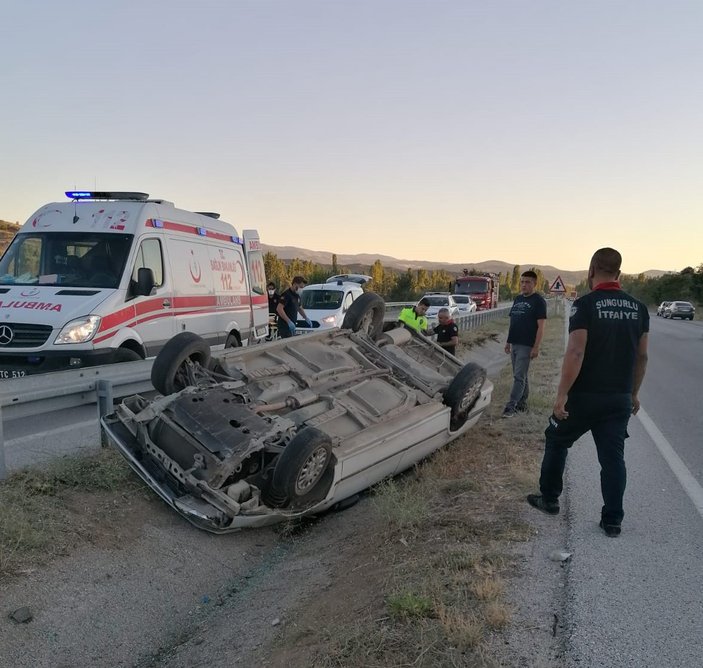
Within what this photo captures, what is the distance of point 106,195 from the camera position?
924cm

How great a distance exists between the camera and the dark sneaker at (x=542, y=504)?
441cm

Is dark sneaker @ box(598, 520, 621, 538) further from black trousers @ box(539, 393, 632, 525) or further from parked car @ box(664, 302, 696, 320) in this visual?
parked car @ box(664, 302, 696, 320)

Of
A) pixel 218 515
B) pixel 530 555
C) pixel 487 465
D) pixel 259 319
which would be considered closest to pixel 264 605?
pixel 218 515

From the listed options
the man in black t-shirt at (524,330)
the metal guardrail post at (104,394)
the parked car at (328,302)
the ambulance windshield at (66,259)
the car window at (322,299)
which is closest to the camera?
the metal guardrail post at (104,394)

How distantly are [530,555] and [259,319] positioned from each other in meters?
9.86

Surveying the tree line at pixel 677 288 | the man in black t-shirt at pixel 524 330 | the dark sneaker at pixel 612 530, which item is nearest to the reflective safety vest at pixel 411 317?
the man in black t-shirt at pixel 524 330

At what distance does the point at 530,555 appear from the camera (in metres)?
3.72

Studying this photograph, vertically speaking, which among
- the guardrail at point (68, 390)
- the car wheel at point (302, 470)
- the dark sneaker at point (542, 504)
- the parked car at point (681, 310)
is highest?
the guardrail at point (68, 390)

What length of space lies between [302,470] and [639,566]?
2129mm

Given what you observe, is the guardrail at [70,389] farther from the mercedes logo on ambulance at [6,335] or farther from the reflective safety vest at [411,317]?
the reflective safety vest at [411,317]

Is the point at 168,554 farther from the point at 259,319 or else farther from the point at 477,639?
the point at 259,319

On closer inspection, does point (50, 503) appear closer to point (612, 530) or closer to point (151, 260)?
point (612, 530)

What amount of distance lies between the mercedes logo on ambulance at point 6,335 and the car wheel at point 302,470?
4.62 m

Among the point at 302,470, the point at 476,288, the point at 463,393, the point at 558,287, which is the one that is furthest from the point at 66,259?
the point at 476,288
